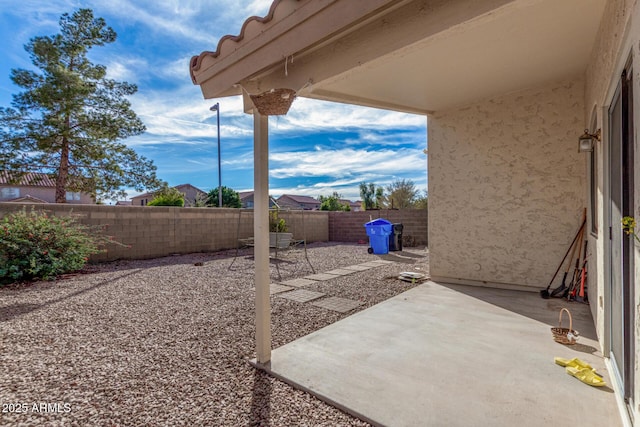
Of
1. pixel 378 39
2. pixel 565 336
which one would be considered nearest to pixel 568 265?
pixel 565 336

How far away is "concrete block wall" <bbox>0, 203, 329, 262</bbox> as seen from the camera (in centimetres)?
746

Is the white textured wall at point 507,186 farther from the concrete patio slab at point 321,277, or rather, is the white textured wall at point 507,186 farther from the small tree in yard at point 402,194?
the small tree in yard at point 402,194

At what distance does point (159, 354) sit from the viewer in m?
2.71

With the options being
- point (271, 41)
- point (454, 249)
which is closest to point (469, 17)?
point (271, 41)

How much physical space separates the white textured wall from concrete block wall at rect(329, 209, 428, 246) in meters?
6.02

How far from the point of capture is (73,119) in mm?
12422

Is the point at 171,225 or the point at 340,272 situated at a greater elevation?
the point at 171,225

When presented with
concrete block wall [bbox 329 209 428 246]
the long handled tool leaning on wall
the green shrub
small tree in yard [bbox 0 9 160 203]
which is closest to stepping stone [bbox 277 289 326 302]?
the long handled tool leaning on wall

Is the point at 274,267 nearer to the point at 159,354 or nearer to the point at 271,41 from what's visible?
the point at 159,354

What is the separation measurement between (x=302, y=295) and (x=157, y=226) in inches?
229

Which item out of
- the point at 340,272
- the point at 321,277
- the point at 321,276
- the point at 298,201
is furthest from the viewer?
the point at 298,201

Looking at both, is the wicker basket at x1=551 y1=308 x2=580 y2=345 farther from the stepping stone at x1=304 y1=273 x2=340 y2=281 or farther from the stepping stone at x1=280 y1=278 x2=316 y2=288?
the stepping stone at x1=304 y1=273 x2=340 y2=281

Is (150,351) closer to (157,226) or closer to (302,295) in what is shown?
(302,295)

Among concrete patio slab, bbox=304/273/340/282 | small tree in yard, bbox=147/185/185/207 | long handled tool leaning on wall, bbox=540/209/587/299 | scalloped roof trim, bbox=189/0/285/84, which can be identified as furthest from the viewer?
small tree in yard, bbox=147/185/185/207
